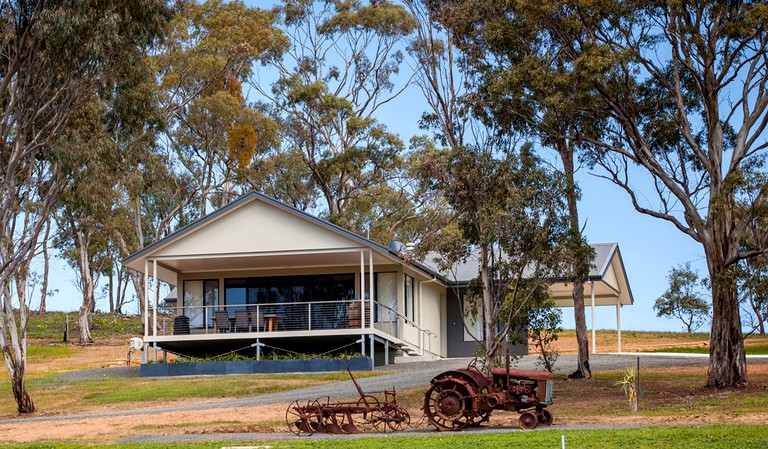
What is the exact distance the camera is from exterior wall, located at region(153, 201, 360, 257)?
2884cm

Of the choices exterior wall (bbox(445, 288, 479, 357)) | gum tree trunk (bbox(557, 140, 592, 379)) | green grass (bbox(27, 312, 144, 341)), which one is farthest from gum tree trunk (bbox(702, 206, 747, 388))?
green grass (bbox(27, 312, 144, 341))

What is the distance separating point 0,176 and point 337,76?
26.8 meters

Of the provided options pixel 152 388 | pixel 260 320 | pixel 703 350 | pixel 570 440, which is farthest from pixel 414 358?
pixel 570 440

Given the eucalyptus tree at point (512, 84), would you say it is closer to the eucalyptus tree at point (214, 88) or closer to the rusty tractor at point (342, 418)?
the rusty tractor at point (342, 418)

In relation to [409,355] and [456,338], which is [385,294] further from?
[456,338]

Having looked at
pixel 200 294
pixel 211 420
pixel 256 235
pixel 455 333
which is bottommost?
pixel 211 420

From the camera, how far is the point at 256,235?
29.2 m

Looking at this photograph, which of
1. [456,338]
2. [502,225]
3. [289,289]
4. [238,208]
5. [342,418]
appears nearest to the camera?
[342,418]

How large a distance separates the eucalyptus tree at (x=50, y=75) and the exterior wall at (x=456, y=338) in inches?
600

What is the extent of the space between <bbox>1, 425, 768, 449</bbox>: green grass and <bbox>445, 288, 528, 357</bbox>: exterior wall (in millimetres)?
19828

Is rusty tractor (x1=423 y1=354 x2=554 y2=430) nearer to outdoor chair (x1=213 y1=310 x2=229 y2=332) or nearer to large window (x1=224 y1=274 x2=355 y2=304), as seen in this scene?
outdoor chair (x1=213 y1=310 x2=229 y2=332)

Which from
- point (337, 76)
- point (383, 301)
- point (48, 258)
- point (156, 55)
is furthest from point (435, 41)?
point (48, 258)

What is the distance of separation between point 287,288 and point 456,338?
6.29 m

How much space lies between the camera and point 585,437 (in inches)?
508
